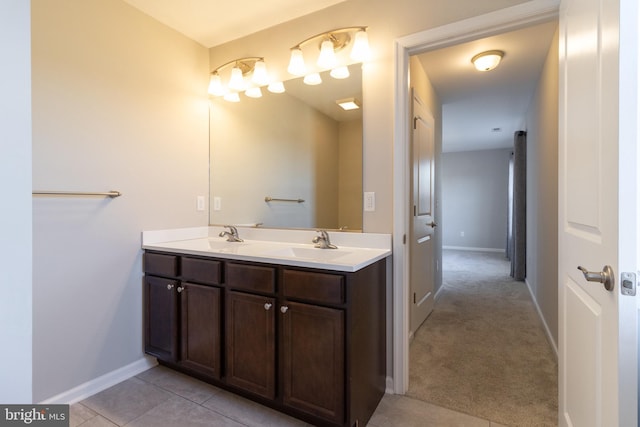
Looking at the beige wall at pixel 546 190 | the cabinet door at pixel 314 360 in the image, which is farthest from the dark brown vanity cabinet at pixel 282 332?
the beige wall at pixel 546 190

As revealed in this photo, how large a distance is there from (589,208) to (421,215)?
70.1 inches

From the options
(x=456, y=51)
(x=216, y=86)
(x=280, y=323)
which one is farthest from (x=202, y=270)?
(x=456, y=51)

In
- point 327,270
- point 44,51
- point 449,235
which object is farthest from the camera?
point 449,235

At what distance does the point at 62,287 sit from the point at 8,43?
55.7 inches

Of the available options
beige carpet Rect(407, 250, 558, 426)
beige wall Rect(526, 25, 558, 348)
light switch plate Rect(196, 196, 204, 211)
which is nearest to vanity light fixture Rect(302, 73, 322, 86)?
light switch plate Rect(196, 196, 204, 211)

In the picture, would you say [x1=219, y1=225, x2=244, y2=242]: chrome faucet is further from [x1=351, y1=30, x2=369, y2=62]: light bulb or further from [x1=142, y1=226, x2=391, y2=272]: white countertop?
[x1=351, y1=30, x2=369, y2=62]: light bulb

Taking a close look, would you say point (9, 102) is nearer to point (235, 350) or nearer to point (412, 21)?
point (235, 350)

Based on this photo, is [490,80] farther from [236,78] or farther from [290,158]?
[236,78]

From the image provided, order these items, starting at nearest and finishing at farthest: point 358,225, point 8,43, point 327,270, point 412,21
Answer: point 8,43
point 327,270
point 412,21
point 358,225

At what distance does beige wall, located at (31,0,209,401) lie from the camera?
164cm

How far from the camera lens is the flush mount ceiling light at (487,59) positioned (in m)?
2.55

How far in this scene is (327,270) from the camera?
1.44m

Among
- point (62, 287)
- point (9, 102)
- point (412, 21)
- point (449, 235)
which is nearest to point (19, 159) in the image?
point (9, 102)

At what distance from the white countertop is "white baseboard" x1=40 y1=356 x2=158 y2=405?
0.79 meters
